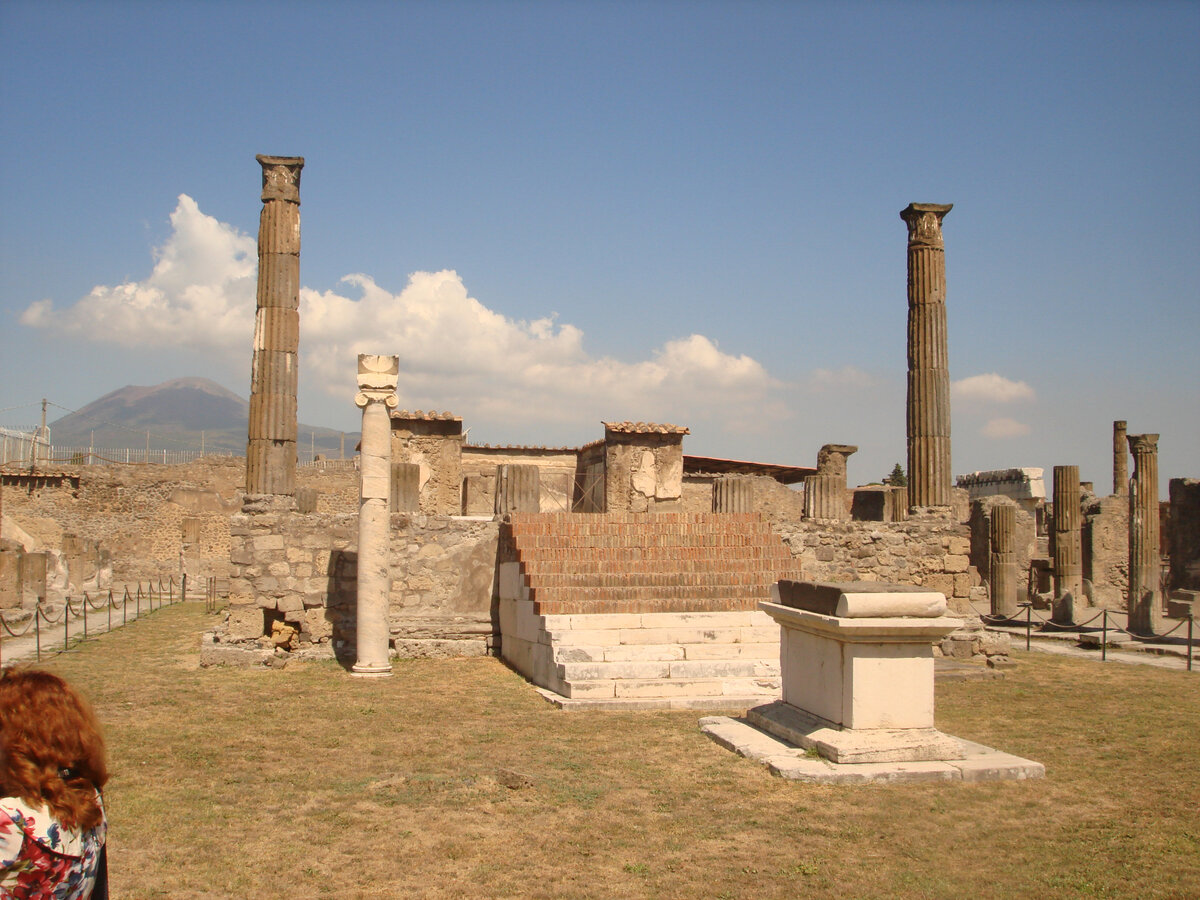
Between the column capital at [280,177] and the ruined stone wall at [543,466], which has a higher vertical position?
the column capital at [280,177]

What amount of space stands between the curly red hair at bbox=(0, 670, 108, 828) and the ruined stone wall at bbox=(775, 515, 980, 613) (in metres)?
11.1

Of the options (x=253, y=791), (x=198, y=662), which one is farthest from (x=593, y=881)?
(x=198, y=662)

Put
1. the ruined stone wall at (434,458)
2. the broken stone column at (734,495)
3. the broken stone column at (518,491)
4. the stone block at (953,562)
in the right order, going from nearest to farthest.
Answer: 1. the stone block at (953,562)
2. the broken stone column at (518,491)
3. the broken stone column at (734,495)
4. the ruined stone wall at (434,458)

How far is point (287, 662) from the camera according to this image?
12117 millimetres

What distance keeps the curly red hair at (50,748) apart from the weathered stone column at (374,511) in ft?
28.6

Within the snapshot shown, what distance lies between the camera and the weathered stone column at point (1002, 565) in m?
19.3

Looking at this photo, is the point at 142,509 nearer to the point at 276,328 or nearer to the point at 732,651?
the point at 276,328

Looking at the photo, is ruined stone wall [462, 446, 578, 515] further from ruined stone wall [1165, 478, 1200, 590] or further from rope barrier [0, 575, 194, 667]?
ruined stone wall [1165, 478, 1200, 590]

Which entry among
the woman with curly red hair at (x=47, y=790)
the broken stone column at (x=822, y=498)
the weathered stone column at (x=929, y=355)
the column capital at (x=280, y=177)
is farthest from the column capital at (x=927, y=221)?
the woman with curly red hair at (x=47, y=790)

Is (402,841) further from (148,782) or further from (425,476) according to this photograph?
(425,476)

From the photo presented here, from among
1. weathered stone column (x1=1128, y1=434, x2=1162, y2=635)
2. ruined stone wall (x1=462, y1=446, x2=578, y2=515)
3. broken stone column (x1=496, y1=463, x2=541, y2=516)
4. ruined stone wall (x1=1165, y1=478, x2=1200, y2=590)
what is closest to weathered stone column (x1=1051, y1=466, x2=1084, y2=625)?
weathered stone column (x1=1128, y1=434, x2=1162, y2=635)

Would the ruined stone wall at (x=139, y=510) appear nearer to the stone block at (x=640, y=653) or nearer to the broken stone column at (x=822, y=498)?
the broken stone column at (x=822, y=498)

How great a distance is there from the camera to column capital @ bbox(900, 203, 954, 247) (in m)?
14.9

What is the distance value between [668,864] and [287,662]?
8495 mm
